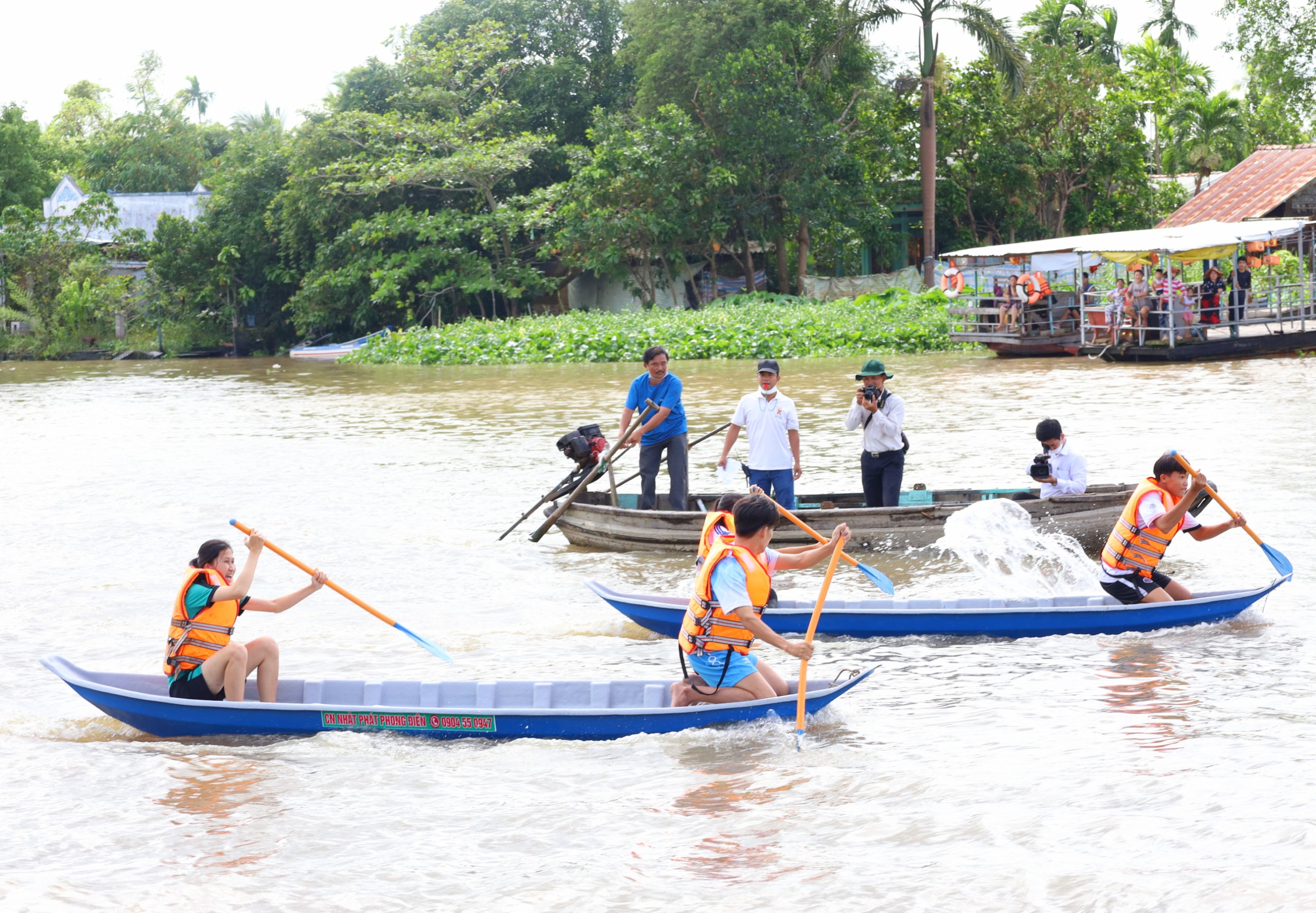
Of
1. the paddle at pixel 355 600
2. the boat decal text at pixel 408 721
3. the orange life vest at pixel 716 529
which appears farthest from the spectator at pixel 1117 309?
the boat decal text at pixel 408 721

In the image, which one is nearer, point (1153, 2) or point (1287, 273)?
point (1287, 273)

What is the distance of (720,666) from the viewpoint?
6445 mm

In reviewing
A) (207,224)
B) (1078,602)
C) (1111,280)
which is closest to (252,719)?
(1078,602)

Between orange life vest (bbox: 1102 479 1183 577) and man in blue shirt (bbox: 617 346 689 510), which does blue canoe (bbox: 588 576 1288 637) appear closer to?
orange life vest (bbox: 1102 479 1183 577)

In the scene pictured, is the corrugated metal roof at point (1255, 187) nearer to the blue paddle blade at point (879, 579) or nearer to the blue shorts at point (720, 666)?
the blue paddle blade at point (879, 579)

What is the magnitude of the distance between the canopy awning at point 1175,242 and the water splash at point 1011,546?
52.8 feet

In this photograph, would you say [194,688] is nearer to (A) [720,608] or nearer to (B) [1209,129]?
(A) [720,608]

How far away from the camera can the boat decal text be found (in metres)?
6.60

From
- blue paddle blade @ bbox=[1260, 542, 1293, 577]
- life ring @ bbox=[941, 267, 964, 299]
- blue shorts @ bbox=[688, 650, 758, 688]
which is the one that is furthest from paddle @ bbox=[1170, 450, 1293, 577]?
life ring @ bbox=[941, 267, 964, 299]

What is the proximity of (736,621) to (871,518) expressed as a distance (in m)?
4.40

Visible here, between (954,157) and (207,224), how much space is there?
2594 cm

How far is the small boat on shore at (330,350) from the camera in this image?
40.7 metres

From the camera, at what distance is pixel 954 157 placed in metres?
41.0

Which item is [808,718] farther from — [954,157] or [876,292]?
A: [954,157]
